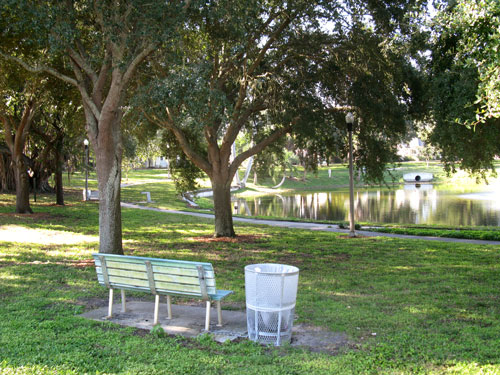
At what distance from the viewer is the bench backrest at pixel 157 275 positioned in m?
5.95

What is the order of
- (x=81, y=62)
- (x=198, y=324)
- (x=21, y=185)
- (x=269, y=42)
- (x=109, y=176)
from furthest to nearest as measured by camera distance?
1. (x=21, y=185)
2. (x=269, y=42)
3. (x=81, y=62)
4. (x=109, y=176)
5. (x=198, y=324)

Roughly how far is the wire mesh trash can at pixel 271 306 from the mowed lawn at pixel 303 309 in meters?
0.25

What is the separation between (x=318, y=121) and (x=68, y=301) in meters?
8.64

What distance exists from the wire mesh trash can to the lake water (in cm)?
1994

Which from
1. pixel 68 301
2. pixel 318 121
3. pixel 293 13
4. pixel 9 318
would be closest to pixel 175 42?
pixel 293 13

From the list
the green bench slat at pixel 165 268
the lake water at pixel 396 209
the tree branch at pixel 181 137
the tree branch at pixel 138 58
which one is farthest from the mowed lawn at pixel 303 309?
the lake water at pixel 396 209

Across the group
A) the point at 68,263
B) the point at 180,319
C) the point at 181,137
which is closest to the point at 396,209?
the point at 181,137

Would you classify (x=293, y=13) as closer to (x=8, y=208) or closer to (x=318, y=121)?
(x=318, y=121)

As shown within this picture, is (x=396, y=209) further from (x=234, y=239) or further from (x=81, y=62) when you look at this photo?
(x=81, y=62)

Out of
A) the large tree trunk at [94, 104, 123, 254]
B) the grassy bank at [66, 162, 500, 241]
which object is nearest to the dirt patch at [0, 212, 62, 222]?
the grassy bank at [66, 162, 500, 241]

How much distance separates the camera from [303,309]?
6949mm

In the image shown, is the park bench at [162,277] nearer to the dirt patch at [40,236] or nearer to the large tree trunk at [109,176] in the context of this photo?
the large tree trunk at [109,176]

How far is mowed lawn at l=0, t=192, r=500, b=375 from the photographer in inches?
187

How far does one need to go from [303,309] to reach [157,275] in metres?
2.18
